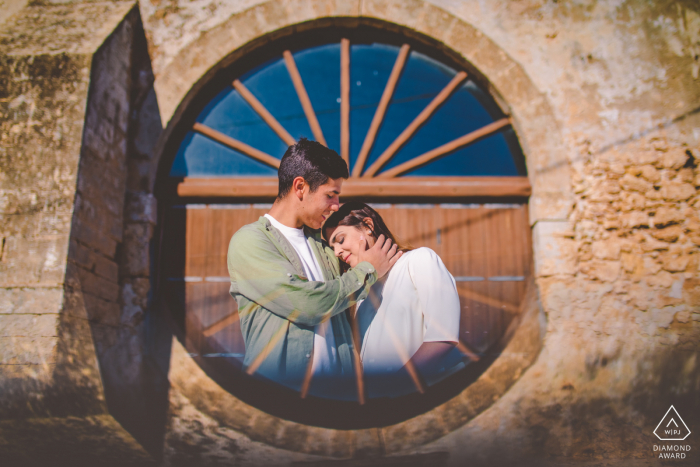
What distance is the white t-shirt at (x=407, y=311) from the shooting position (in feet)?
6.05

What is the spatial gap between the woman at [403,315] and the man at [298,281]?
0.11m

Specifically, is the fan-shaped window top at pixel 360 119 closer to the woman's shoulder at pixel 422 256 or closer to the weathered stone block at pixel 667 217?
the weathered stone block at pixel 667 217

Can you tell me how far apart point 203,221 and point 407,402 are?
221 centimetres

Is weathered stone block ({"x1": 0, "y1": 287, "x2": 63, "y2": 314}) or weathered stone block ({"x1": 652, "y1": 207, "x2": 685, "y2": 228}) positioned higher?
weathered stone block ({"x1": 652, "y1": 207, "x2": 685, "y2": 228})

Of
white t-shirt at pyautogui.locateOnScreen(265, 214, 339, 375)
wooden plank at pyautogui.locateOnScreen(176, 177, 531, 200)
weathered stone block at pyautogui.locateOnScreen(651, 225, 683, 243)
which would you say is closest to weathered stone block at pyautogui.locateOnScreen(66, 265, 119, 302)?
wooden plank at pyautogui.locateOnScreen(176, 177, 531, 200)

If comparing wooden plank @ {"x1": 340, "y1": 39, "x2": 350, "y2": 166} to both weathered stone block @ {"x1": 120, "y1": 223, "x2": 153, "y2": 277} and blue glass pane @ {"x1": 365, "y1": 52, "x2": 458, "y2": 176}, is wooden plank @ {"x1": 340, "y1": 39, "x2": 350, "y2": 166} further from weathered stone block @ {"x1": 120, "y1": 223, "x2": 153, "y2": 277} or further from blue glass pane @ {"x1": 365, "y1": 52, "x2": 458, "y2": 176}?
weathered stone block @ {"x1": 120, "y1": 223, "x2": 153, "y2": 277}

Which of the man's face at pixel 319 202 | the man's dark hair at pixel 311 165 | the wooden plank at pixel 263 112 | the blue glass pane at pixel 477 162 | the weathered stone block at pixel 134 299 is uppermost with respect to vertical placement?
the wooden plank at pixel 263 112

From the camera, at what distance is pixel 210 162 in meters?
3.53

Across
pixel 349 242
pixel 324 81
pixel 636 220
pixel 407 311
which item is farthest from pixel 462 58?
pixel 407 311

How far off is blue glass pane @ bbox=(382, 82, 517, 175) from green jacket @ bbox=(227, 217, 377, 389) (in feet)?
6.33

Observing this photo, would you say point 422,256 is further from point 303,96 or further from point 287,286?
point 303,96

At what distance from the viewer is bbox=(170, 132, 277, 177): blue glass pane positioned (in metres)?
3.50

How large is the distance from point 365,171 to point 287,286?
6.51ft

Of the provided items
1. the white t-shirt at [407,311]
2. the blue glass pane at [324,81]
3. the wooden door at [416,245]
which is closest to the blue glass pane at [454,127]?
the wooden door at [416,245]
